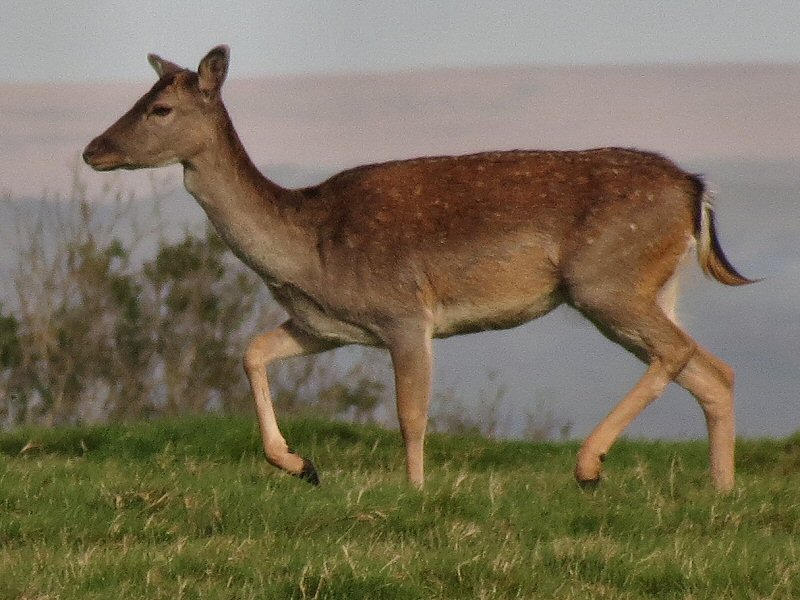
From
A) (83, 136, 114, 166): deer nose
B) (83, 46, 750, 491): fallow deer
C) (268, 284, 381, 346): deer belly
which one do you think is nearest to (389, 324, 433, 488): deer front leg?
(83, 46, 750, 491): fallow deer

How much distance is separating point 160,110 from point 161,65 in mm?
Result: 536

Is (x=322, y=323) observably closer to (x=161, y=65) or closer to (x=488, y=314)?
(x=488, y=314)

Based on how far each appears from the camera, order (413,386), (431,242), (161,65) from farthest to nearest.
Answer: (161,65) < (431,242) < (413,386)

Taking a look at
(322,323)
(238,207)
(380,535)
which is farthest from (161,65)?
(380,535)

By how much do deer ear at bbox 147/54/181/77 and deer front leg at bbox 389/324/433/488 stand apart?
2.11 meters

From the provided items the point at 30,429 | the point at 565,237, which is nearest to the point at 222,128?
the point at 565,237

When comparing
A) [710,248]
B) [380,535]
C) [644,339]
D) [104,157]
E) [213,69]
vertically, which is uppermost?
[213,69]

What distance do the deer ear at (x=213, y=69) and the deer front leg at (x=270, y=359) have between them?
1389 mm

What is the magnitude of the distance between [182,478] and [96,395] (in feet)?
23.8

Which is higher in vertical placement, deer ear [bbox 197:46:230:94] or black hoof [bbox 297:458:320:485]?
deer ear [bbox 197:46:230:94]

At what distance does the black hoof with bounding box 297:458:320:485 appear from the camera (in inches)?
308

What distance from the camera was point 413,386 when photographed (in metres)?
8.11

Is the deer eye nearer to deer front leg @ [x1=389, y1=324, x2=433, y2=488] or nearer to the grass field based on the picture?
deer front leg @ [x1=389, y1=324, x2=433, y2=488]

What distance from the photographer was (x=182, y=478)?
299 inches
